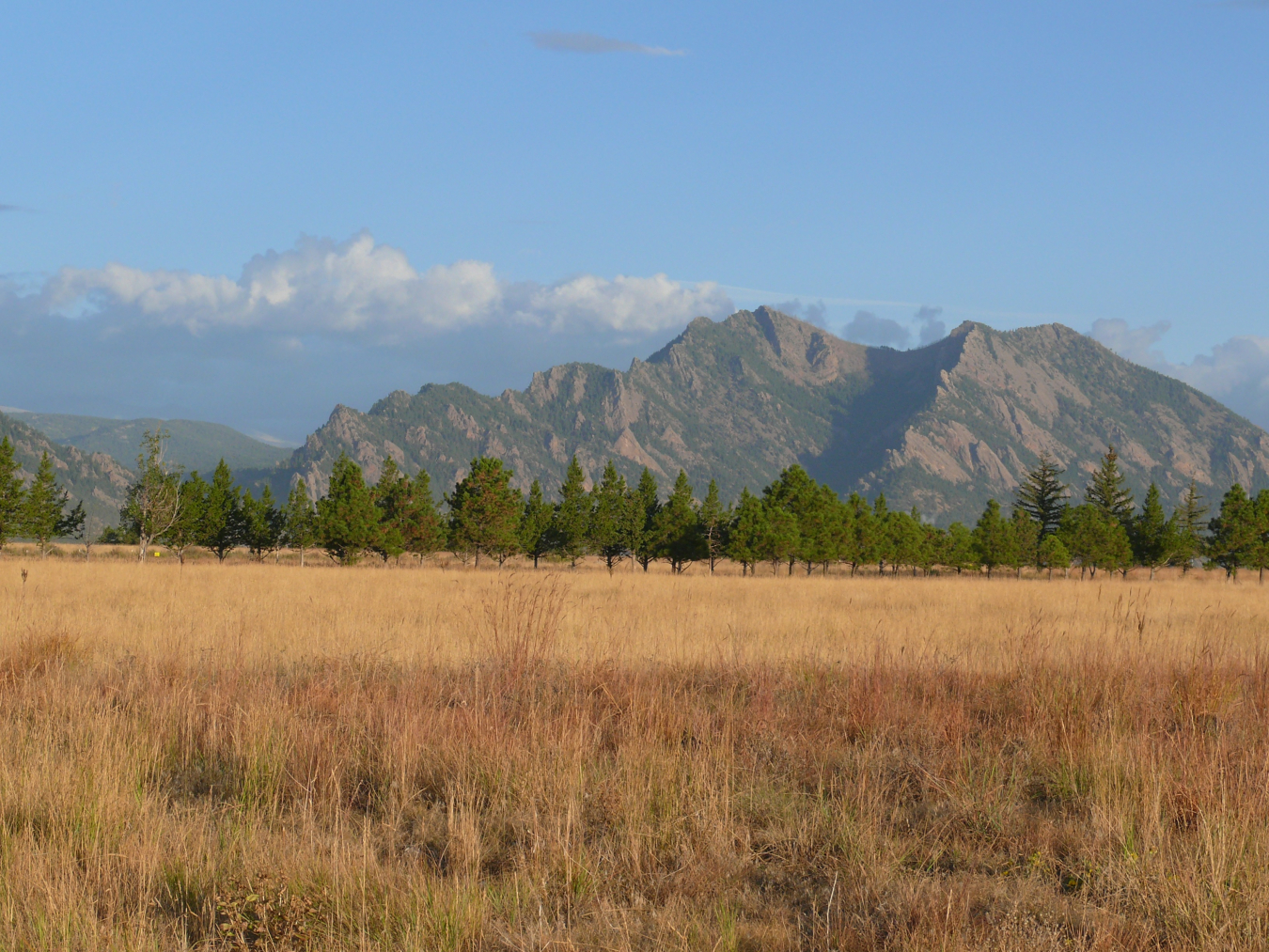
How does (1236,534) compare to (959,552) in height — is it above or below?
above

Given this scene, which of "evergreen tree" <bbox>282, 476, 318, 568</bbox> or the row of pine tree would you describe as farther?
"evergreen tree" <bbox>282, 476, 318, 568</bbox>

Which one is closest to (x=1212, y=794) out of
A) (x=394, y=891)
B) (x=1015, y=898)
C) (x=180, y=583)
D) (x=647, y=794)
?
(x=1015, y=898)

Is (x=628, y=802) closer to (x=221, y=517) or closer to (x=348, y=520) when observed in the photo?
(x=348, y=520)

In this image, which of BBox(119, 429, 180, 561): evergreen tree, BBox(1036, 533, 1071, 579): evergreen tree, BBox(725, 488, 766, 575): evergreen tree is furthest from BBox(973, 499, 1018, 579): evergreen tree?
BBox(119, 429, 180, 561): evergreen tree

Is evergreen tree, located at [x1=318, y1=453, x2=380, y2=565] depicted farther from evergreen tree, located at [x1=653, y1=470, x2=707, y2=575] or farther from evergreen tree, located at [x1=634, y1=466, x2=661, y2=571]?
evergreen tree, located at [x1=653, y1=470, x2=707, y2=575]

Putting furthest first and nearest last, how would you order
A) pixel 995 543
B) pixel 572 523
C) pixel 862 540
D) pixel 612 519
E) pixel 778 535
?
1. pixel 995 543
2. pixel 862 540
3. pixel 612 519
4. pixel 572 523
5. pixel 778 535

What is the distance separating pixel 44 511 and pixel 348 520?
1863 centimetres

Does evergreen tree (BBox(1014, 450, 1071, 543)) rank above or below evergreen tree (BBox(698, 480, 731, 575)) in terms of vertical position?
above

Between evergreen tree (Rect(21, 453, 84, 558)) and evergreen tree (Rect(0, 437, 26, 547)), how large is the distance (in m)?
0.39

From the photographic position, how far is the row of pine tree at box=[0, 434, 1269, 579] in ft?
165

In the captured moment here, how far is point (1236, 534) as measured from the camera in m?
56.8

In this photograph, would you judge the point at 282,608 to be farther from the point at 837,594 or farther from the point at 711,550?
the point at 711,550

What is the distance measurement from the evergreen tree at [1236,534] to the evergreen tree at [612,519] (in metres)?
41.0

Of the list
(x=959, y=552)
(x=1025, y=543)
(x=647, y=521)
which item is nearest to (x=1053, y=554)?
(x=1025, y=543)
